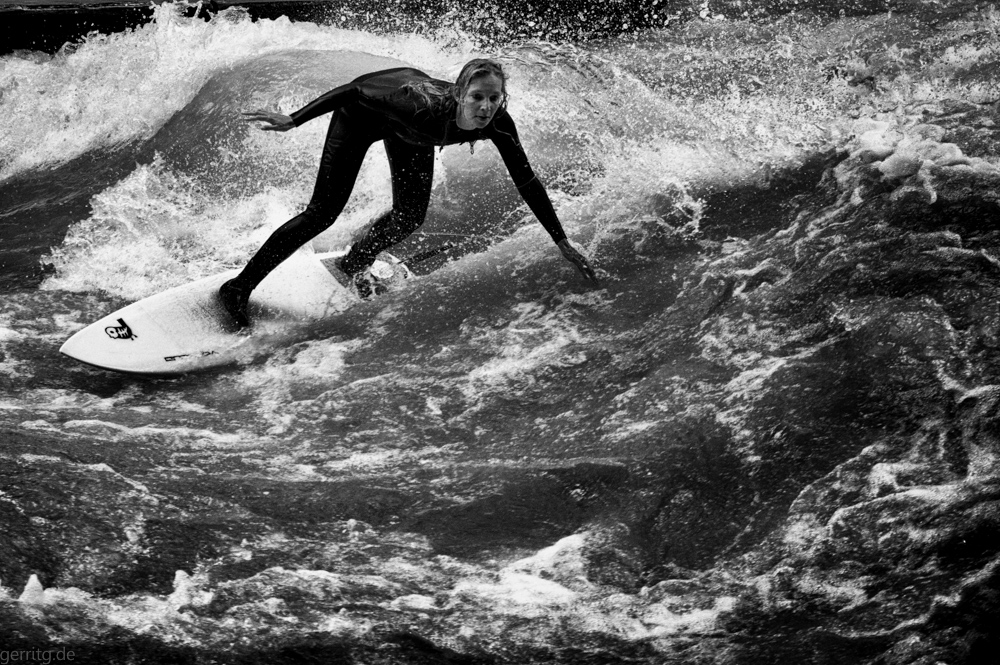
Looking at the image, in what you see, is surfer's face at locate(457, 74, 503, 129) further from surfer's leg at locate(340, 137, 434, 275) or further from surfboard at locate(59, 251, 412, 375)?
surfboard at locate(59, 251, 412, 375)

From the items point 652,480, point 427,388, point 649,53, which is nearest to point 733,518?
point 652,480

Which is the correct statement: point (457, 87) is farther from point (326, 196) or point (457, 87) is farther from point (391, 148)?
point (326, 196)

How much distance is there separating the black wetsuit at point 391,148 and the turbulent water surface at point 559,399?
1.98ft

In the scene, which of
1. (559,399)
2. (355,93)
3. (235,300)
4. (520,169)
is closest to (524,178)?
(520,169)

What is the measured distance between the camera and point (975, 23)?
8.33 m

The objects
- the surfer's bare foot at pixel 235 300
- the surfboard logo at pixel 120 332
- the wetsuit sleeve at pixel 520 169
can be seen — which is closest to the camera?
the wetsuit sleeve at pixel 520 169

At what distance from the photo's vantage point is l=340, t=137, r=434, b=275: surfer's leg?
4.92m

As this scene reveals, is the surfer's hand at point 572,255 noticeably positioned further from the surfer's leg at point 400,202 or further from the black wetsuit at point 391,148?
the surfer's leg at point 400,202

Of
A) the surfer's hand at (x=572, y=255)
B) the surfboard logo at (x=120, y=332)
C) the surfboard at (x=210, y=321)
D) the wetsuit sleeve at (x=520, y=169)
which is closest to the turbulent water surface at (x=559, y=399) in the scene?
the surfboard at (x=210, y=321)

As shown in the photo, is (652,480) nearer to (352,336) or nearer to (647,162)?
(352,336)

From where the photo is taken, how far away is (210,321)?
5203mm

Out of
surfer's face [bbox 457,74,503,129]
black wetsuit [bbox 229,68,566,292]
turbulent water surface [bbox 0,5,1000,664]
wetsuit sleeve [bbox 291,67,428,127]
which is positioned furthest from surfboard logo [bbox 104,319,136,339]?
surfer's face [bbox 457,74,503,129]

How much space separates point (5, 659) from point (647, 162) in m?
4.82

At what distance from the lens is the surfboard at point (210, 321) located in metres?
5.02
